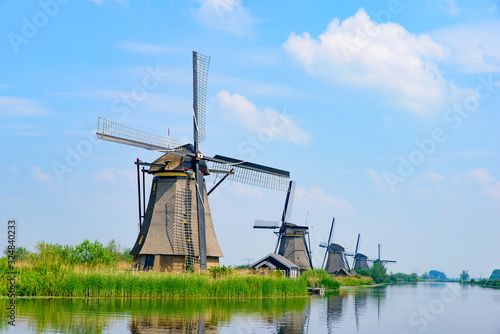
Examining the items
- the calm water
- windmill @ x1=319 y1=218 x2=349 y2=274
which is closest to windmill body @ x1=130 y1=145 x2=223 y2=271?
the calm water

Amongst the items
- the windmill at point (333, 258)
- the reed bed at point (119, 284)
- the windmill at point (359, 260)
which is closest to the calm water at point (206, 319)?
the reed bed at point (119, 284)

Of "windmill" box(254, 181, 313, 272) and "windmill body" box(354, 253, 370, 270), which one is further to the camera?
"windmill body" box(354, 253, 370, 270)

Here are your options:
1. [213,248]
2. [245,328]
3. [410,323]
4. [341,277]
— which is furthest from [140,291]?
[341,277]

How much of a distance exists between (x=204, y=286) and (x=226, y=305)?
12.5 ft

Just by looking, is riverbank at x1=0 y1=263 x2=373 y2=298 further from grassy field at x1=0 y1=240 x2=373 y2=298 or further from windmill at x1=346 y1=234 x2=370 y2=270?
windmill at x1=346 y1=234 x2=370 y2=270

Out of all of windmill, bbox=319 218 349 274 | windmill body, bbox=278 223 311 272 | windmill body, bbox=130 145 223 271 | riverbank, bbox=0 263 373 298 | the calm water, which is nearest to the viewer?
the calm water

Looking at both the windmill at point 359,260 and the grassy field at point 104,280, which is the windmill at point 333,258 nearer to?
the windmill at point 359,260

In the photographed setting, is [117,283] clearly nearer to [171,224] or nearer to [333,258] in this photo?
[171,224]

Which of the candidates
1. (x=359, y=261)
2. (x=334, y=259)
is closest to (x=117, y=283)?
(x=334, y=259)

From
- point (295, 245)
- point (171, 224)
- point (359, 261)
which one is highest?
point (171, 224)

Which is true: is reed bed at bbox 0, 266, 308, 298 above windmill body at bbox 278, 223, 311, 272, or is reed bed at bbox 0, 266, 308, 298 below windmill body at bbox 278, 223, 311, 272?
below

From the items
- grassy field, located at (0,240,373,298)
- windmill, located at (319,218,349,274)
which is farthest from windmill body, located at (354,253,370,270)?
grassy field, located at (0,240,373,298)

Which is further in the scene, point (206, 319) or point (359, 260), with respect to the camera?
point (359, 260)

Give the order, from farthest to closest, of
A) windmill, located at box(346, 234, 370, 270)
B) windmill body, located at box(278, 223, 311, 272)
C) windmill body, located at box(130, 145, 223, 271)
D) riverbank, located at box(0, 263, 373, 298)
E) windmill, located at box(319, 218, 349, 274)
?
windmill, located at box(346, 234, 370, 270) < windmill, located at box(319, 218, 349, 274) < windmill body, located at box(278, 223, 311, 272) < windmill body, located at box(130, 145, 223, 271) < riverbank, located at box(0, 263, 373, 298)
